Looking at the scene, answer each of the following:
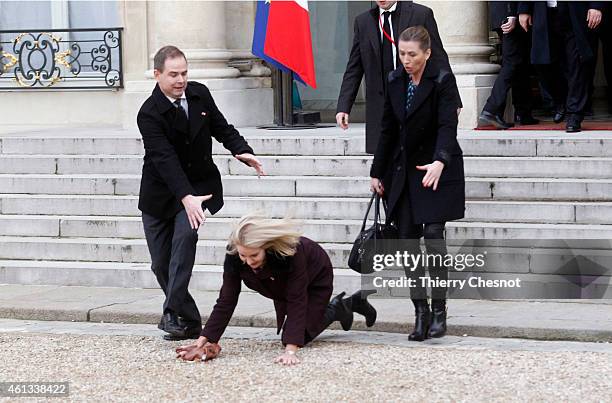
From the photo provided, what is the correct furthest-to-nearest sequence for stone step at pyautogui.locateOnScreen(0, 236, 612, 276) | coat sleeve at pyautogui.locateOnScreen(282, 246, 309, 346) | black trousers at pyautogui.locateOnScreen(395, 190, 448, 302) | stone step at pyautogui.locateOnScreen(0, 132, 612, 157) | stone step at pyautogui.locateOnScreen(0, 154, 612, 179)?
1. stone step at pyautogui.locateOnScreen(0, 132, 612, 157)
2. stone step at pyautogui.locateOnScreen(0, 154, 612, 179)
3. stone step at pyautogui.locateOnScreen(0, 236, 612, 276)
4. black trousers at pyautogui.locateOnScreen(395, 190, 448, 302)
5. coat sleeve at pyautogui.locateOnScreen(282, 246, 309, 346)

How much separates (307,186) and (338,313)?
3022 millimetres

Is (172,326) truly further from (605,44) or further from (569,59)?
(605,44)

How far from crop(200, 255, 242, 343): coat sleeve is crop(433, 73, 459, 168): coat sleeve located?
129 centimetres

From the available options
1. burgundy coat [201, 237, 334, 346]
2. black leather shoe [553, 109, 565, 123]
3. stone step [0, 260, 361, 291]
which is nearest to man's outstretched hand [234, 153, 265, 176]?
burgundy coat [201, 237, 334, 346]

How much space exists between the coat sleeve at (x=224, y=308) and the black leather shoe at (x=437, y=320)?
1.17m

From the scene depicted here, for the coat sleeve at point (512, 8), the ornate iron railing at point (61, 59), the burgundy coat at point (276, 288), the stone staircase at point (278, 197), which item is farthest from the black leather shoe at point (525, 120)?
the burgundy coat at point (276, 288)

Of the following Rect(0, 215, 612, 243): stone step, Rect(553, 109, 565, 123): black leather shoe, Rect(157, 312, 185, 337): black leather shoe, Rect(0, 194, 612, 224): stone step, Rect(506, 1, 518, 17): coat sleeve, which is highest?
Rect(506, 1, 518, 17): coat sleeve

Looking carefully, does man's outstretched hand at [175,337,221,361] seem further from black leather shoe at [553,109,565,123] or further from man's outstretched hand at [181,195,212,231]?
black leather shoe at [553,109,565,123]

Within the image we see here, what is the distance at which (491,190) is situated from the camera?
10227 mm

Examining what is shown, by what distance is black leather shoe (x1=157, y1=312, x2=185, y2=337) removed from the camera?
8055 mm

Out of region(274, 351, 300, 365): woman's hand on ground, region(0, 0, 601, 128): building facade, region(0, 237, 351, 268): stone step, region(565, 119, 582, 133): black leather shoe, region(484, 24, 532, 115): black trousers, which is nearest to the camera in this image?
region(274, 351, 300, 365): woman's hand on ground

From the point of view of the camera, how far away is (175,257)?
314 inches

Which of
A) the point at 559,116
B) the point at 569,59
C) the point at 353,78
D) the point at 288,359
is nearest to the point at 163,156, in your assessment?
the point at 288,359

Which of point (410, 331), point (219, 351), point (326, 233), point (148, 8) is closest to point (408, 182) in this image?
point (410, 331)
